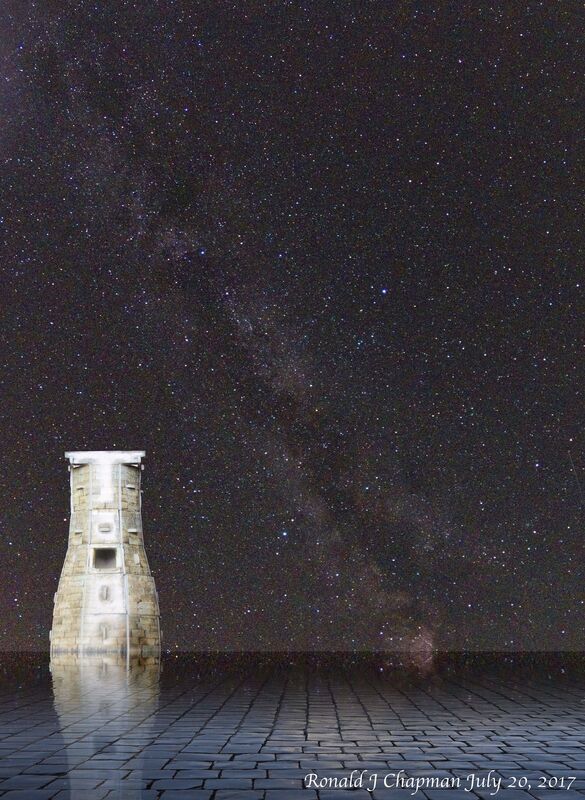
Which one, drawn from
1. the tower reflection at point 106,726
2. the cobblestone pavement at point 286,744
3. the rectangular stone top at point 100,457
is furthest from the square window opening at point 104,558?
the cobblestone pavement at point 286,744

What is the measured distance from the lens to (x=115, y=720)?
1355 cm

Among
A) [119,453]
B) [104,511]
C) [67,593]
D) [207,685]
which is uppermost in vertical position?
[119,453]

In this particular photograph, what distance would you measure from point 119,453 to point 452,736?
20.6 m

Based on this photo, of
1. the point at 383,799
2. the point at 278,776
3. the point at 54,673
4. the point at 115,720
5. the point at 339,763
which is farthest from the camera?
the point at 54,673

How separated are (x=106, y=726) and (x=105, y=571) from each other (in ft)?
57.9

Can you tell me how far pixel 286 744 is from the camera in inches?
426

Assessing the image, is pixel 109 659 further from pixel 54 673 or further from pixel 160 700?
pixel 160 700

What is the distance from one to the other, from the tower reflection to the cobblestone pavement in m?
0.02

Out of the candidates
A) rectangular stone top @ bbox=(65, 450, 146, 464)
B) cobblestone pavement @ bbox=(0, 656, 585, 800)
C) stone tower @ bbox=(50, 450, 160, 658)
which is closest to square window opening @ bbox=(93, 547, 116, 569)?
stone tower @ bbox=(50, 450, 160, 658)

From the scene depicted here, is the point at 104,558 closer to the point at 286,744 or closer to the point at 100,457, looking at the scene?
the point at 100,457

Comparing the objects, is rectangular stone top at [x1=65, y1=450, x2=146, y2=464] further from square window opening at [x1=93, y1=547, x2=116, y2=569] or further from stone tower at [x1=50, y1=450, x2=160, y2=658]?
square window opening at [x1=93, y1=547, x2=116, y2=569]

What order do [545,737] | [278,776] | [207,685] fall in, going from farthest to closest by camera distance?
[207,685]
[545,737]
[278,776]

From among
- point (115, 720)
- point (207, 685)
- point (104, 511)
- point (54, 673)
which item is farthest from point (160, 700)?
point (104, 511)

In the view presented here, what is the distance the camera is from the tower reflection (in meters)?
8.45
